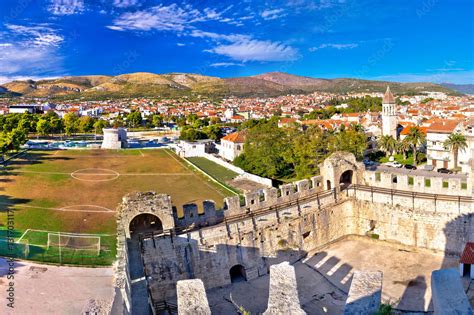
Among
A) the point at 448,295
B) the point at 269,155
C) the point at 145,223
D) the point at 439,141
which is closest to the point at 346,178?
the point at 145,223

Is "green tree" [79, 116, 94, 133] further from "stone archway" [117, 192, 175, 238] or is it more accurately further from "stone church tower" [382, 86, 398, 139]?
"stone archway" [117, 192, 175, 238]

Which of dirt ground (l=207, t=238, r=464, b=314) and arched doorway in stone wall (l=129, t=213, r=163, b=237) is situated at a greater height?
arched doorway in stone wall (l=129, t=213, r=163, b=237)

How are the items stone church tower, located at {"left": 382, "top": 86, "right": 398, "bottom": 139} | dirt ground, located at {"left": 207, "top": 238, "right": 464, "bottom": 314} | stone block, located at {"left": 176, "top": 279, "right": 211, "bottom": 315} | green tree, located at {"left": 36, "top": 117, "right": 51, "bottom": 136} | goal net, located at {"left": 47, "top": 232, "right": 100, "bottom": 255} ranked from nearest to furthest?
stone block, located at {"left": 176, "top": 279, "right": 211, "bottom": 315} → dirt ground, located at {"left": 207, "top": 238, "right": 464, "bottom": 314} → goal net, located at {"left": 47, "top": 232, "right": 100, "bottom": 255} → stone church tower, located at {"left": 382, "top": 86, "right": 398, "bottom": 139} → green tree, located at {"left": 36, "top": 117, "right": 51, "bottom": 136}

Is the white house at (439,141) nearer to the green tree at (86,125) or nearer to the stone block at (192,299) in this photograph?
the stone block at (192,299)

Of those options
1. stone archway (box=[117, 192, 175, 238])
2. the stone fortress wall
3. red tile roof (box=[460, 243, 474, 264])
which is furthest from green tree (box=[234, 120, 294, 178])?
stone archway (box=[117, 192, 175, 238])

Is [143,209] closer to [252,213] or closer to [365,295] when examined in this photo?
[252,213]

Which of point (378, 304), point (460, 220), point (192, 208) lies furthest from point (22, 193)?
point (378, 304)

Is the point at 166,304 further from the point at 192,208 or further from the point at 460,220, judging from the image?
the point at 460,220
